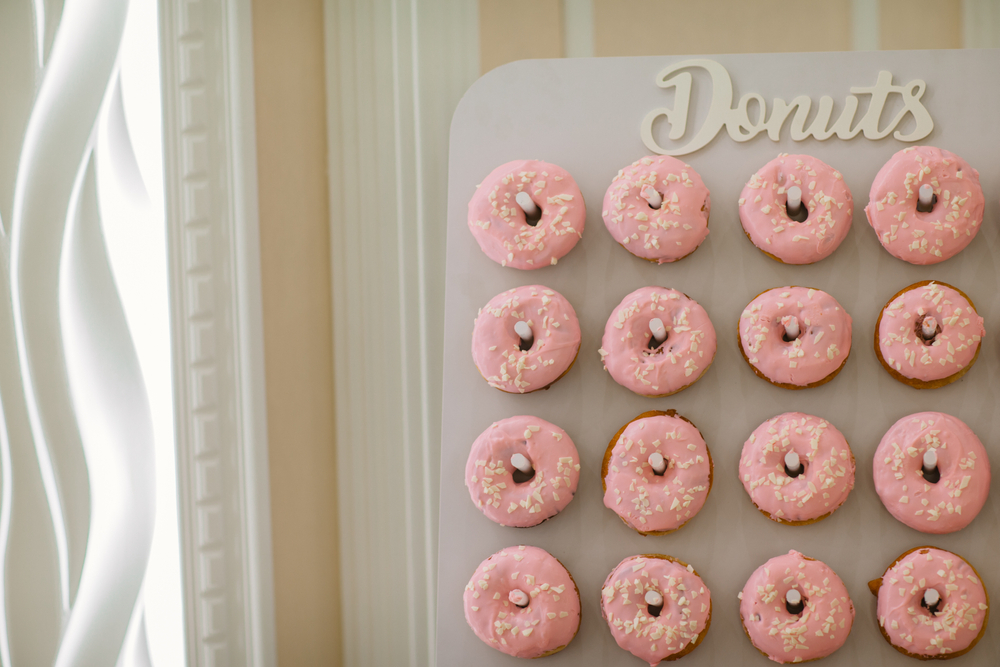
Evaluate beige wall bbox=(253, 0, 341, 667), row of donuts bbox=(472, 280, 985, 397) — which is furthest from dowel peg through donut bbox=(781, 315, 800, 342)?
beige wall bbox=(253, 0, 341, 667)

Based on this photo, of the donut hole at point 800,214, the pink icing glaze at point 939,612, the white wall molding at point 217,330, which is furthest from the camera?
the white wall molding at point 217,330

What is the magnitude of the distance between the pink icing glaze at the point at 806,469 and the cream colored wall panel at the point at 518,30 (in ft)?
2.81

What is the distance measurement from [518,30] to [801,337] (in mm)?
828

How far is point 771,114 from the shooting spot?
3.65 feet

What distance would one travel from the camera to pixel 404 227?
131cm

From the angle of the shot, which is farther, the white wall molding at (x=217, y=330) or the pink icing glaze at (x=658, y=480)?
the white wall molding at (x=217, y=330)

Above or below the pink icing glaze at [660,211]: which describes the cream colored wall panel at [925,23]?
above

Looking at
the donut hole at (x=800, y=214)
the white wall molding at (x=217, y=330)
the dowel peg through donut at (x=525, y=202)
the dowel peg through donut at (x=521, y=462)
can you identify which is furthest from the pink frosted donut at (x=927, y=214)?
the white wall molding at (x=217, y=330)

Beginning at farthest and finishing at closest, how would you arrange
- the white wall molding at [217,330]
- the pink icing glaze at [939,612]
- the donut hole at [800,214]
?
the white wall molding at [217,330], the donut hole at [800,214], the pink icing glaze at [939,612]

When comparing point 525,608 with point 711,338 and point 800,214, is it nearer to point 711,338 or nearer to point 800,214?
point 711,338

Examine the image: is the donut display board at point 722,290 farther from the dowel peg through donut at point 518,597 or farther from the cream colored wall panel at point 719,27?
the cream colored wall panel at point 719,27

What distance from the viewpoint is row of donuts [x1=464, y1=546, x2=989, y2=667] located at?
1001mm

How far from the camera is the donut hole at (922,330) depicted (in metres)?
1.04

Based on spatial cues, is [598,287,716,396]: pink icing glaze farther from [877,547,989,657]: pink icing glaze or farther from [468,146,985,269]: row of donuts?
[877,547,989,657]: pink icing glaze
